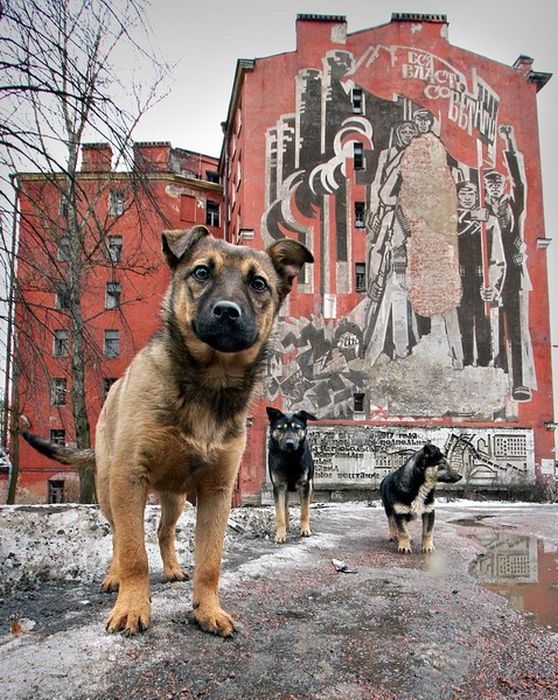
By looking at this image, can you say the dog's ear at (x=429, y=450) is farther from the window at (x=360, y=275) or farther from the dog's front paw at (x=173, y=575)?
the window at (x=360, y=275)

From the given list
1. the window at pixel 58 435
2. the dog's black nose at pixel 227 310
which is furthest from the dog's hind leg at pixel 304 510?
the window at pixel 58 435

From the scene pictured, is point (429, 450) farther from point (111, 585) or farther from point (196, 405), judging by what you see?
point (196, 405)

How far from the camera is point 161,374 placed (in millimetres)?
4004

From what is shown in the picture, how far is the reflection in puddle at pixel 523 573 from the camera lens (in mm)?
5117

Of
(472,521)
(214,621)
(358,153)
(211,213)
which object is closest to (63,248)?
(214,621)

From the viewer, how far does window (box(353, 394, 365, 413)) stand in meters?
28.2

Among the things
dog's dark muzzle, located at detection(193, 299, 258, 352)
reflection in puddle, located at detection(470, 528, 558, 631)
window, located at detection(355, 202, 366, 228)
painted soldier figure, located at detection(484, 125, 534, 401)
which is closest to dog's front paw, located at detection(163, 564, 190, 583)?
dog's dark muzzle, located at detection(193, 299, 258, 352)

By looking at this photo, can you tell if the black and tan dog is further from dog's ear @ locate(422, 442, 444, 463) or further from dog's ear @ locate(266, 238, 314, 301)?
dog's ear @ locate(422, 442, 444, 463)

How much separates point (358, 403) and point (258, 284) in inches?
970

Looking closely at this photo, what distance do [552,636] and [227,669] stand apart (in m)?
2.35

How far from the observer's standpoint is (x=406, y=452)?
90.5 feet

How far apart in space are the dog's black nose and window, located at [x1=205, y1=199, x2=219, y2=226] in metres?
37.0

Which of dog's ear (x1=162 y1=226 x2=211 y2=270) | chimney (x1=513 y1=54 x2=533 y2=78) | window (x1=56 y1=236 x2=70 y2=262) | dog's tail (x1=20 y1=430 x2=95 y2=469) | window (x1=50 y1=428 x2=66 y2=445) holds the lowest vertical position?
window (x1=50 y1=428 x2=66 y2=445)

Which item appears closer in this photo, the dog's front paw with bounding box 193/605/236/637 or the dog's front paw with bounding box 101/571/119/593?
the dog's front paw with bounding box 193/605/236/637
